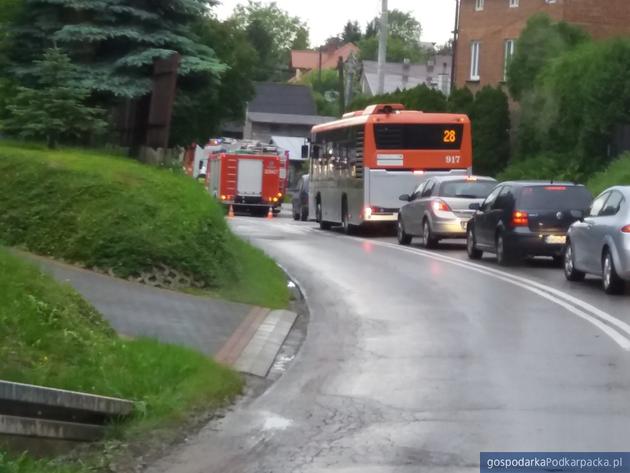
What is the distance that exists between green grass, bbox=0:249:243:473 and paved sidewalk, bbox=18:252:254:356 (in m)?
1.08

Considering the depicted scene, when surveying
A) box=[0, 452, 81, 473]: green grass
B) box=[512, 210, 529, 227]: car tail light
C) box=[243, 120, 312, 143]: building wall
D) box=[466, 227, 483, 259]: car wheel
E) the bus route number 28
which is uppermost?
box=[243, 120, 312, 143]: building wall

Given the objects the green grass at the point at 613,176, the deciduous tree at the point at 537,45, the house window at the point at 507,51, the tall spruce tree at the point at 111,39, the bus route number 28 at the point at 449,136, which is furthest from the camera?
the house window at the point at 507,51

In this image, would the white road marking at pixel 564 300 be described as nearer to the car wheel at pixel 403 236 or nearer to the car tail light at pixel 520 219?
the car tail light at pixel 520 219

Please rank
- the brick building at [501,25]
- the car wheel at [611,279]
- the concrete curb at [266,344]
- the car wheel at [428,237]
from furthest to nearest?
the brick building at [501,25], the car wheel at [428,237], the car wheel at [611,279], the concrete curb at [266,344]

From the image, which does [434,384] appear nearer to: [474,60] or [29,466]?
[29,466]

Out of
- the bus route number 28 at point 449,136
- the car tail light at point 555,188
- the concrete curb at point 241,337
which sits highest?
the bus route number 28 at point 449,136

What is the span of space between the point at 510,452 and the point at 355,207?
26482 millimetres

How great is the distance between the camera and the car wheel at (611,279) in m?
18.5

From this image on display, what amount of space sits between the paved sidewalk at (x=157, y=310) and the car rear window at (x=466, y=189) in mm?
13543

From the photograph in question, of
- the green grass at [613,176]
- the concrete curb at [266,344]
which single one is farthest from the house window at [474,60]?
the concrete curb at [266,344]

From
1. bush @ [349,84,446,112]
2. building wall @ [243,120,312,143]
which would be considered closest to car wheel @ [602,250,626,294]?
bush @ [349,84,446,112]

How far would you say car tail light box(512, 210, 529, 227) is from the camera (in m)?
23.4

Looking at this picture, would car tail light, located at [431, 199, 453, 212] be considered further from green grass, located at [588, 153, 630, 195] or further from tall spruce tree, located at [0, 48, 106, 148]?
tall spruce tree, located at [0, 48, 106, 148]

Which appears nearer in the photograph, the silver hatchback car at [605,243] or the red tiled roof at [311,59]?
the silver hatchback car at [605,243]
